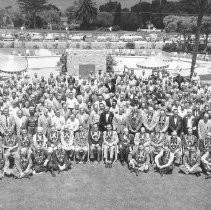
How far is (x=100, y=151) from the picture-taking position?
13.2 m

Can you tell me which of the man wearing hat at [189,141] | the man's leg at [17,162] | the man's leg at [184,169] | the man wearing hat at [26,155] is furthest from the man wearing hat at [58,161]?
the man wearing hat at [189,141]

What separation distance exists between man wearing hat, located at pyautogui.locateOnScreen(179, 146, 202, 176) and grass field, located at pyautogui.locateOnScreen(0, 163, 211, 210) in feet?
0.76

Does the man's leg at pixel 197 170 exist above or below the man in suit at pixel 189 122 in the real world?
below

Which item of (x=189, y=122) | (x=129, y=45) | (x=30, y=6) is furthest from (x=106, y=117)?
(x=30, y=6)

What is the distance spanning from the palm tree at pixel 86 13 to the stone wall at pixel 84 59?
229ft

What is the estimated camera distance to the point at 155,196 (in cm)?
1107

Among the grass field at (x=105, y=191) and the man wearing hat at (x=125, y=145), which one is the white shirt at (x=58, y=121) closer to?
the grass field at (x=105, y=191)

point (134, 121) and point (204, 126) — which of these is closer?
point (204, 126)

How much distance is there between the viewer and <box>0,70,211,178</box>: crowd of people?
12.3 m

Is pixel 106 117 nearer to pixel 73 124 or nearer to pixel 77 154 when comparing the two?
pixel 73 124

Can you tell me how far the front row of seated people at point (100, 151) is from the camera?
1216 cm

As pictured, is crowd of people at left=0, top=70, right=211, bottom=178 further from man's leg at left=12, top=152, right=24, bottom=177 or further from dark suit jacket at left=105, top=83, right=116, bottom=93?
dark suit jacket at left=105, top=83, right=116, bottom=93

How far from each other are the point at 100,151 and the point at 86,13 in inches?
3363

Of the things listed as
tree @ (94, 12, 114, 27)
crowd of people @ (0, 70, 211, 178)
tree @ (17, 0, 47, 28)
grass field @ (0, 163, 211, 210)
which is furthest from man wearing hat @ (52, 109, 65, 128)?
tree @ (17, 0, 47, 28)
